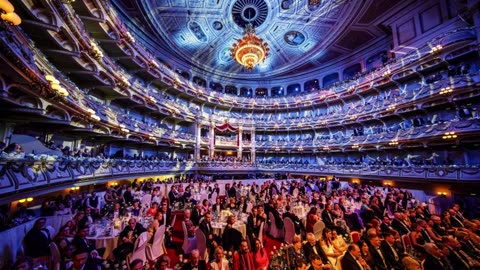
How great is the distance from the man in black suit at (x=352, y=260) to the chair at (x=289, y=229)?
2.23 meters

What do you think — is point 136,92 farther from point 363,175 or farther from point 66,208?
point 363,175

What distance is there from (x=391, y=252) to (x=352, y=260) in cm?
137

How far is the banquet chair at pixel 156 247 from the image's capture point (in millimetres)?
4906

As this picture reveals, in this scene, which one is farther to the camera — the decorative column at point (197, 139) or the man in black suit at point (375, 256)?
the decorative column at point (197, 139)

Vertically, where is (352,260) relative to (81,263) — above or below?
below

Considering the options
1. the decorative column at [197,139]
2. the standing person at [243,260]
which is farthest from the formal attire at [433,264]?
the decorative column at [197,139]

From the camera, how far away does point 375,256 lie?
4.50 m

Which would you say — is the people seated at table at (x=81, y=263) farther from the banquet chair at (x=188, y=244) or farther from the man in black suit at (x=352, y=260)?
the man in black suit at (x=352, y=260)

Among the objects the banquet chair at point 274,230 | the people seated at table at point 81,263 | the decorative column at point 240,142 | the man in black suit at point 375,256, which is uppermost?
the decorative column at point 240,142

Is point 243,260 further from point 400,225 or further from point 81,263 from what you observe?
point 400,225

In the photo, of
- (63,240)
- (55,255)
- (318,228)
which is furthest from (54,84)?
(318,228)

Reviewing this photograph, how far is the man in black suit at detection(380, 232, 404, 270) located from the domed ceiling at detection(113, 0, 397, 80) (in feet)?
67.4

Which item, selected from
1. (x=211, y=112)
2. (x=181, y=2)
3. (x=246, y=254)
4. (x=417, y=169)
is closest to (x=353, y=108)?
(x=417, y=169)

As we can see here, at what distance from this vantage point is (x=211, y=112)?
96.8 feet
